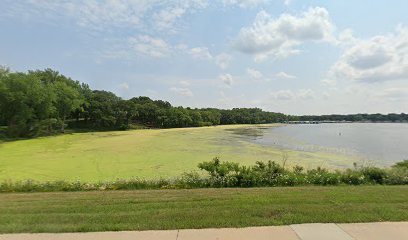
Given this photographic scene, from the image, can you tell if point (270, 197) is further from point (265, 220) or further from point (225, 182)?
point (225, 182)

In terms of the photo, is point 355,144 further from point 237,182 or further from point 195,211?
point 195,211

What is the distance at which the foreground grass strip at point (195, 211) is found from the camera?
176 inches

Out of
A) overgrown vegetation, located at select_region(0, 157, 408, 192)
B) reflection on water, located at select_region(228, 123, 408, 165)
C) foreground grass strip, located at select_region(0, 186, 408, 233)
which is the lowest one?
reflection on water, located at select_region(228, 123, 408, 165)

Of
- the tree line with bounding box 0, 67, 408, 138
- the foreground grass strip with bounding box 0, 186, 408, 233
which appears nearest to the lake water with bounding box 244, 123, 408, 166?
the foreground grass strip with bounding box 0, 186, 408, 233

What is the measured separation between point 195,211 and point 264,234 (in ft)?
4.46

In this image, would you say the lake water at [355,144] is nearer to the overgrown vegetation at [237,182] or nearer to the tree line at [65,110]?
the overgrown vegetation at [237,182]

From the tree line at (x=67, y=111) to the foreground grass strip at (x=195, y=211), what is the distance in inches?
1703

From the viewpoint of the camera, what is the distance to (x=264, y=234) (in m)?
4.08

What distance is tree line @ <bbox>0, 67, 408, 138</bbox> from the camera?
4478 centimetres

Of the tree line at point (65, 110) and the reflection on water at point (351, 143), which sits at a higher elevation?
the tree line at point (65, 110)

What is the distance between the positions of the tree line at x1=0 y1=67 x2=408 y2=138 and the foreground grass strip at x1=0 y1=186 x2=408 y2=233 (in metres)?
43.2

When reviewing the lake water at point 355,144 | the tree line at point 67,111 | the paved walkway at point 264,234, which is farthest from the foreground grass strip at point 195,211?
the tree line at point 67,111

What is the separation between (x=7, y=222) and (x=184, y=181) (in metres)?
5.21

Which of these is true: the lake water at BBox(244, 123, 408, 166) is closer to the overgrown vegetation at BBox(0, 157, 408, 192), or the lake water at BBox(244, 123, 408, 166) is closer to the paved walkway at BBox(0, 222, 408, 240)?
the overgrown vegetation at BBox(0, 157, 408, 192)
